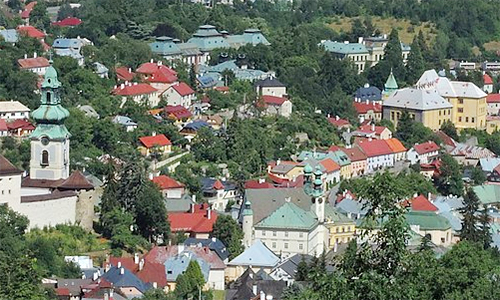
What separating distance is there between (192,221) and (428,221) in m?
7.23

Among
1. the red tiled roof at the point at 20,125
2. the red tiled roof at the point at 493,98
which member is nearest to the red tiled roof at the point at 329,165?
the red tiled roof at the point at 20,125

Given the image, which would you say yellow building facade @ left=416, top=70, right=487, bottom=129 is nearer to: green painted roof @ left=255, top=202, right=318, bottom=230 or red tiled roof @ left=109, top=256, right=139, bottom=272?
green painted roof @ left=255, top=202, right=318, bottom=230

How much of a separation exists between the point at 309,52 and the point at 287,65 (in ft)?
12.8

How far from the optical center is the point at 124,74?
51312 millimetres

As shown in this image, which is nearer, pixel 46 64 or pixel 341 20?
pixel 46 64

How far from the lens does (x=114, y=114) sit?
45.7 meters

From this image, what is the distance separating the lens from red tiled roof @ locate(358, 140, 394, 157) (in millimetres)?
49656

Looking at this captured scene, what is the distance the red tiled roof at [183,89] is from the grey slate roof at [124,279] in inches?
742

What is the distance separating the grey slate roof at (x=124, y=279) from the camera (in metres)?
30.9

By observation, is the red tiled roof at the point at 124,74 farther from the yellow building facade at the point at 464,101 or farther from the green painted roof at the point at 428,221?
the green painted roof at the point at 428,221

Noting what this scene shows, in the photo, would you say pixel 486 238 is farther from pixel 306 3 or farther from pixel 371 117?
pixel 306 3

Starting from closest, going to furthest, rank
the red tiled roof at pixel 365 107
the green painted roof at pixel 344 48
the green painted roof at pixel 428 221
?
the green painted roof at pixel 428 221, the red tiled roof at pixel 365 107, the green painted roof at pixel 344 48

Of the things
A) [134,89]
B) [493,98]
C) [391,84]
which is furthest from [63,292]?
[493,98]

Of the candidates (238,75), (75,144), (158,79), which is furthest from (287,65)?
(75,144)
